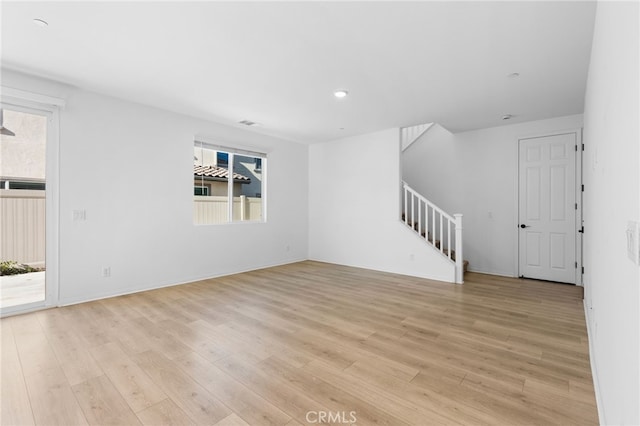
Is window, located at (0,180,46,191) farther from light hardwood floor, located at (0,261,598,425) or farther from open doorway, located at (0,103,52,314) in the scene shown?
light hardwood floor, located at (0,261,598,425)

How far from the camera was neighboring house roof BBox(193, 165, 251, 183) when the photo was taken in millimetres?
5052

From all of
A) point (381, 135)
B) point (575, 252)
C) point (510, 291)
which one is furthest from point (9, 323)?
point (575, 252)

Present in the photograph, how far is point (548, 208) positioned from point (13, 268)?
7556mm

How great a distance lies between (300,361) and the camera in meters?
2.33

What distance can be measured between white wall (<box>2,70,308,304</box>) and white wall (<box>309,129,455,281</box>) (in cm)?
171

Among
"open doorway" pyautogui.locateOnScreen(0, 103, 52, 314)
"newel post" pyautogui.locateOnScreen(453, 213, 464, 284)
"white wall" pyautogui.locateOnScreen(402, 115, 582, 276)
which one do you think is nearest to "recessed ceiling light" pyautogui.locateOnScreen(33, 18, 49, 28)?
"open doorway" pyautogui.locateOnScreen(0, 103, 52, 314)

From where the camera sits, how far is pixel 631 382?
94 centimetres

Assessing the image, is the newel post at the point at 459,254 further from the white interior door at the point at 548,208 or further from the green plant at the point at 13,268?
the green plant at the point at 13,268

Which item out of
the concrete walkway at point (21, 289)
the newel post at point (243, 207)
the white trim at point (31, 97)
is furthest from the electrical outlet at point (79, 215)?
the newel post at point (243, 207)

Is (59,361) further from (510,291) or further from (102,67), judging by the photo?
(510,291)

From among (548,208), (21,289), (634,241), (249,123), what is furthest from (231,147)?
(548,208)

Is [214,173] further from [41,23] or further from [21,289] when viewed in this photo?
[41,23]

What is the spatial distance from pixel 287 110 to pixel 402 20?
96.4 inches

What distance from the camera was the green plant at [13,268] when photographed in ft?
11.2
